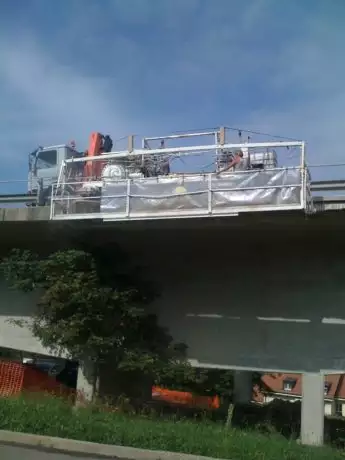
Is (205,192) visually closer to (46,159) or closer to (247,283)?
(247,283)

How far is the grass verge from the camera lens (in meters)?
8.52

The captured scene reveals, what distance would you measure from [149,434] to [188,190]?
20.8 feet

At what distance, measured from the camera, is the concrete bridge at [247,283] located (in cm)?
1466

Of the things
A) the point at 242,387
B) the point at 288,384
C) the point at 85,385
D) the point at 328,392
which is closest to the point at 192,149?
the point at 85,385

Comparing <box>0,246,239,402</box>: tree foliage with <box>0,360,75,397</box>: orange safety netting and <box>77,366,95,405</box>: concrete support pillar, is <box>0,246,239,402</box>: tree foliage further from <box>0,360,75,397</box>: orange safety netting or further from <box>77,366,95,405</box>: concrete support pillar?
<box>0,360,75,397</box>: orange safety netting

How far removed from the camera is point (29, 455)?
8.20m

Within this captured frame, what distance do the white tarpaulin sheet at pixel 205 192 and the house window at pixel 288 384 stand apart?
2070 inches

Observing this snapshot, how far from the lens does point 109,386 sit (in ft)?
56.3

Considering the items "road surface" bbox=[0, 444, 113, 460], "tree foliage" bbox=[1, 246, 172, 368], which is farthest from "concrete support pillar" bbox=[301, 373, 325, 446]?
"road surface" bbox=[0, 444, 113, 460]

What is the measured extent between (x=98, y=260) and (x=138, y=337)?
2387 mm

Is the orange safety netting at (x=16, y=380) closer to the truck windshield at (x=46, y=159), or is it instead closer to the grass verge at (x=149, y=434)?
the grass verge at (x=149, y=434)

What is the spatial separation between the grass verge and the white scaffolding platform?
5.08 m

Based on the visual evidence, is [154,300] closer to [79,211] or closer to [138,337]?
[138,337]

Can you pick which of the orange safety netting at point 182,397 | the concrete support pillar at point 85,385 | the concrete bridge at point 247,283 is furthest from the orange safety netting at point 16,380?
the orange safety netting at point 182,397
